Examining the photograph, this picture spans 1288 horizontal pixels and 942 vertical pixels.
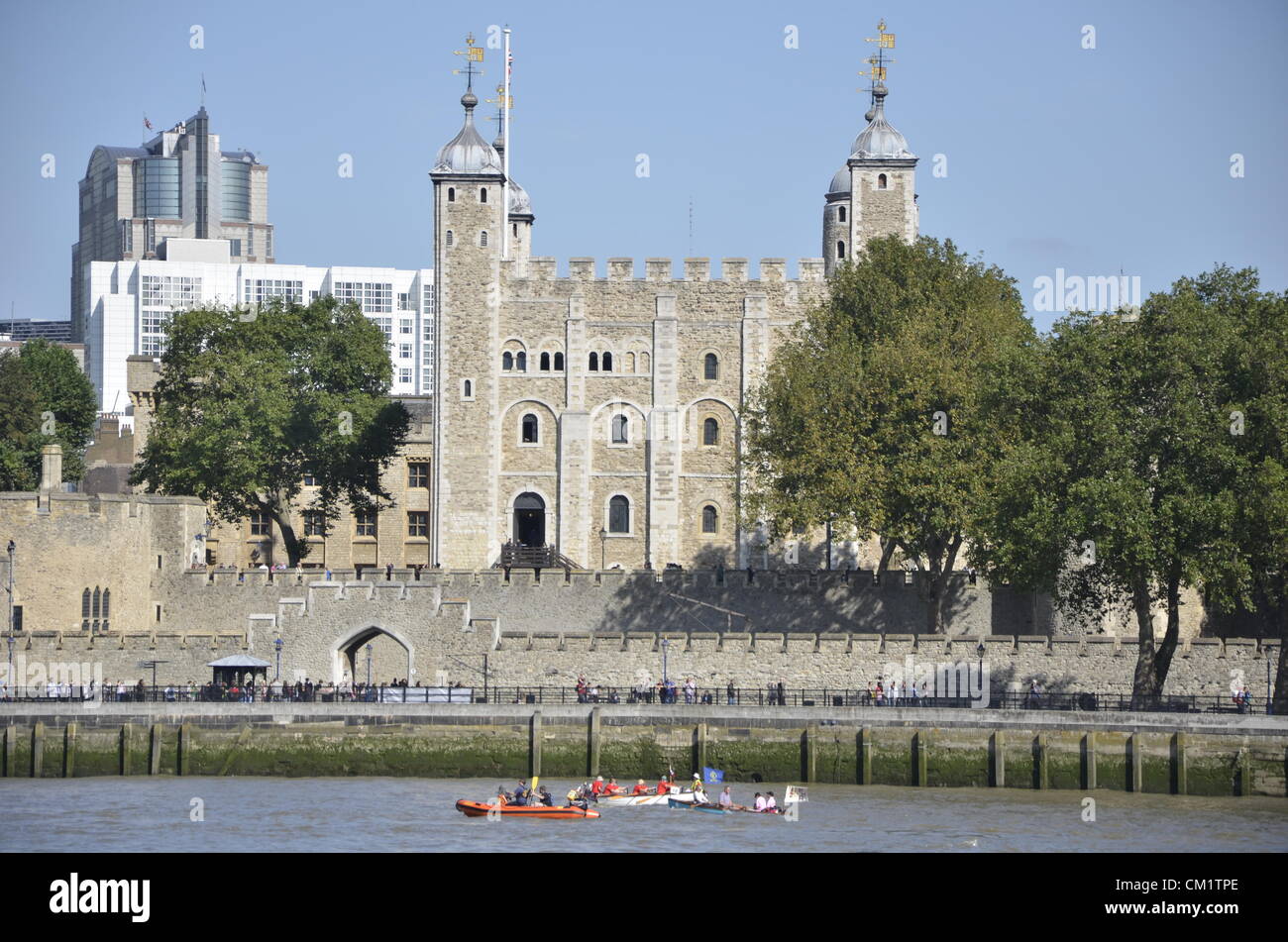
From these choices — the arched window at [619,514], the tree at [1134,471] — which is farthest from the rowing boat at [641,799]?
the arched window at [619,514]

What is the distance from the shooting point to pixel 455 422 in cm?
8162

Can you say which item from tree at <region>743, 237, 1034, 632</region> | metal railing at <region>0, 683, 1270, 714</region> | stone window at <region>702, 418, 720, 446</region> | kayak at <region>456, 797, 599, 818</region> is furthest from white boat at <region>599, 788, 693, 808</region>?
stone window at <region>702, 418, 720, 446</region>

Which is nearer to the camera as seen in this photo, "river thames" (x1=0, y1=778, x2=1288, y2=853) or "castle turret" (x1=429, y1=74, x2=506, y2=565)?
"river thames" (x1=0, y1=778, x2=1288, y2=853)

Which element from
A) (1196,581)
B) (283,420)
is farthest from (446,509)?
(1196,581)

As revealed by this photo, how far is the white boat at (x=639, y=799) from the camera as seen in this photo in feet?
164

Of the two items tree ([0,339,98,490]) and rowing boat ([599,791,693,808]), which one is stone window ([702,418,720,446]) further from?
rowing boat ([599,791,693,808])

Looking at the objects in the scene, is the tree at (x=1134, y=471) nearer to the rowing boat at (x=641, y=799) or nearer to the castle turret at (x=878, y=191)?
the rowing boat at (x=641, y=799)

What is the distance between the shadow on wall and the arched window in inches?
485

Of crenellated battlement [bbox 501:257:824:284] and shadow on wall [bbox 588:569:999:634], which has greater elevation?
crenellated battlement [bbox 501:257:824:284]

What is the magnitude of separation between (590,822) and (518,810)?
1546 mm

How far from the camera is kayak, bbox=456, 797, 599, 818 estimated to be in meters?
48.2

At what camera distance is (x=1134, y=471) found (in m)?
56.8

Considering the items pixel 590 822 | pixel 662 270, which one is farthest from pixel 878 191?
pixel 590 822
